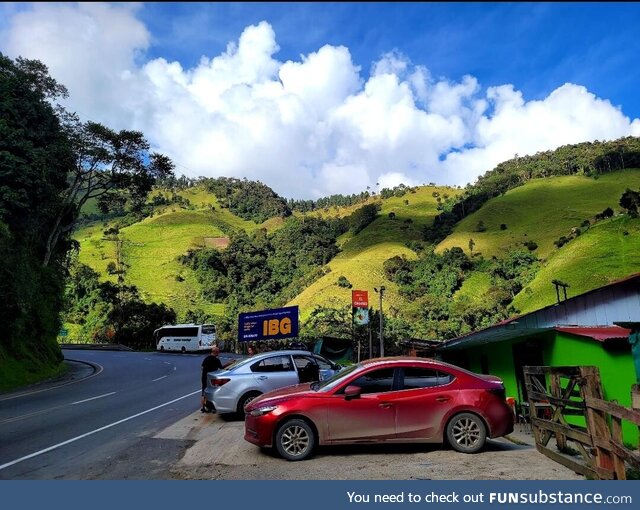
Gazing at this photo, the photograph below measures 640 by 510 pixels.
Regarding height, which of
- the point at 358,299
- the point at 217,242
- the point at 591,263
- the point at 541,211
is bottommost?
the point at 358,299

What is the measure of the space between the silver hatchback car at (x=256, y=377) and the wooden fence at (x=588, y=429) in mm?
5767

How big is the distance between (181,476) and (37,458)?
2916 mm

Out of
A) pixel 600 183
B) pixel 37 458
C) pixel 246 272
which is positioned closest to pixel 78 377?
pixel 37 458

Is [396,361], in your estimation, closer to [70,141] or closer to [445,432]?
[445,432]

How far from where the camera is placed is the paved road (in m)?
7.34

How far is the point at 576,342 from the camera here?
33.0ft

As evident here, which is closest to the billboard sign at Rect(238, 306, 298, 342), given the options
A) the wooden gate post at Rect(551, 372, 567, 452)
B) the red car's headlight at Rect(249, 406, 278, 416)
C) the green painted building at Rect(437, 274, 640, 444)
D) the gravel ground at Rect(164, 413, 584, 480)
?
the green painted building at Rect(437, 274, 640, 444)

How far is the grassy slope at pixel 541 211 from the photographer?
8862 centimetres

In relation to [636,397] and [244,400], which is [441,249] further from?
[636,397]

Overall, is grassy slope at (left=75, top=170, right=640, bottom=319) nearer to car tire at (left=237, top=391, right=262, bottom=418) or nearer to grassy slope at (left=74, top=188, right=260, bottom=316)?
grassy slope at (left=74, top=188, right=260, bottom=316)

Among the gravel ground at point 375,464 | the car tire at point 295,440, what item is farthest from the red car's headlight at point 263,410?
the gravel ground at point 375,464

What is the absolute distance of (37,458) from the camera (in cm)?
804

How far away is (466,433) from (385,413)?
1.35 metres

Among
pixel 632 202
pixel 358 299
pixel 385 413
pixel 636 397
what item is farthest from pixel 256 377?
pixel 632 202
